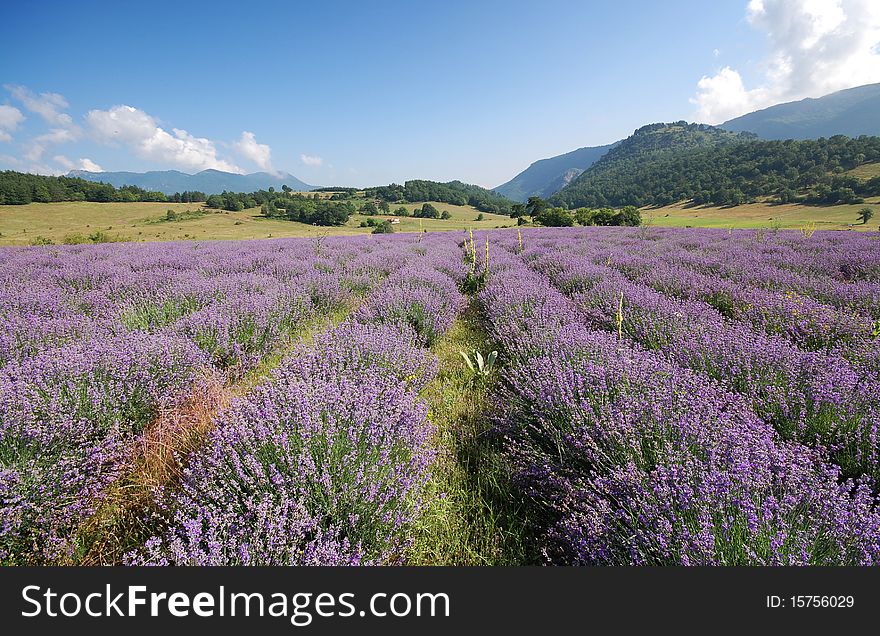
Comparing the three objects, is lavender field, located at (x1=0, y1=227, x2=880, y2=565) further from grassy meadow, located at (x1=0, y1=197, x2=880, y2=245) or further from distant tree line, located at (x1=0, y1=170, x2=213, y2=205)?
distant tree line, located at (x1=0, y1=170, x2=213, y2=205)

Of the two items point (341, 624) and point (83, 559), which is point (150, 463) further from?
point (341, 624)

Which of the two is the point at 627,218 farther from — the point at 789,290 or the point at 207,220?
the point at 207,220

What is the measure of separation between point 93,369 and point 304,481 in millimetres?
1772

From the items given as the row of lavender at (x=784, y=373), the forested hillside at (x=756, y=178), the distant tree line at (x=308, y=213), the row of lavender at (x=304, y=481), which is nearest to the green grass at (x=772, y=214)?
the forested hillside at (x=756, y=178)

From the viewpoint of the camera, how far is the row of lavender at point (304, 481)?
119 centimetres

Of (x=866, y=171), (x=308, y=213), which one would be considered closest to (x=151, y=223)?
(x=308, y=213)

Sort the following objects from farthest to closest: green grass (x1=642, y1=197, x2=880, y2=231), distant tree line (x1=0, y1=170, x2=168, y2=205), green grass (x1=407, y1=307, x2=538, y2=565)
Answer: distant tree line (x1=0, y1=170, x2=168, y2=205)
green grass (x1=642, y1=197, x2=880, y2=231)
green grass (x1=407, y1=307, x2=538, y2=565)

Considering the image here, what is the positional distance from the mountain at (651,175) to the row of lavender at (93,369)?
260ft

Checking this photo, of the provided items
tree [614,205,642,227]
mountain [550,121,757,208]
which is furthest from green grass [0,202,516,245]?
mountain [550,121,757,208]

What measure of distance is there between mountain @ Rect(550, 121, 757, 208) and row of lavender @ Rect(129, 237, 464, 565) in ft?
262

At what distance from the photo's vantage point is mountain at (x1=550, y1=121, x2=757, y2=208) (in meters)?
71.6

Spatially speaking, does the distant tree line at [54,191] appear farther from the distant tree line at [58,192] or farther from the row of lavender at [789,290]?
the row of lavender at [789,290]

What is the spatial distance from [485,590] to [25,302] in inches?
220

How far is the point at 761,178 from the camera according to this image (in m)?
57.4
